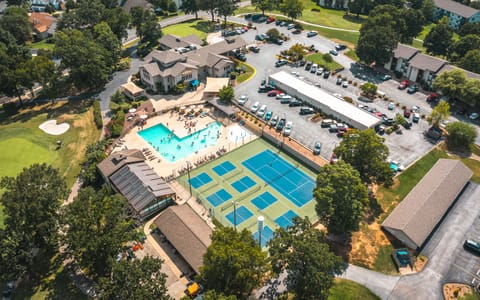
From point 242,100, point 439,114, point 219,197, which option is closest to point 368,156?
point 219,197

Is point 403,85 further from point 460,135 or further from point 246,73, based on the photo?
point 246,73

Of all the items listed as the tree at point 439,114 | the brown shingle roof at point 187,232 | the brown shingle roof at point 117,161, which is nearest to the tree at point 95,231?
the brown shingle roof at point 187,232

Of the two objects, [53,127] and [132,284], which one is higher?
[132,284]

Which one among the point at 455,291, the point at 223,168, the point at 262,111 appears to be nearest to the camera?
the point at 455,291

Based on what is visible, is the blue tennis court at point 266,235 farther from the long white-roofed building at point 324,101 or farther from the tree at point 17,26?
the tree at point 17,26

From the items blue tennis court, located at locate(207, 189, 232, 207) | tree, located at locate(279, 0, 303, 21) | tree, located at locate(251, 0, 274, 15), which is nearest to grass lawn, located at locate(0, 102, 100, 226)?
blue tennis court, located at locate(207, 189, 232, 207)
